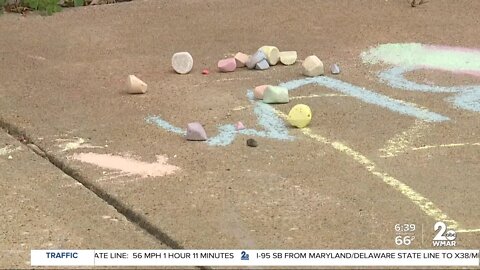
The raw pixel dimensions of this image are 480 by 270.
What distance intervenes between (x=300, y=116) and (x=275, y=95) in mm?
479

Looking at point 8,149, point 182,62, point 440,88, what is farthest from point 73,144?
point 440,88

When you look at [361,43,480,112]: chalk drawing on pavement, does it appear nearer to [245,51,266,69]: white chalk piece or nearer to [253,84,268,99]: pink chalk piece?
[245,51,266,69]: white chalk piece

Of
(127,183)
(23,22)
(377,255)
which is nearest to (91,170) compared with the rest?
(127,183)

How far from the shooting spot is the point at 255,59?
20.7 ft

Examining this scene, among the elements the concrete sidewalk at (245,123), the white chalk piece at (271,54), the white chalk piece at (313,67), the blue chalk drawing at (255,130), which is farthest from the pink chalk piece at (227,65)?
the blue chalk drawing at (255,130)

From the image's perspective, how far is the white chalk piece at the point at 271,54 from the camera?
6430 millimetres

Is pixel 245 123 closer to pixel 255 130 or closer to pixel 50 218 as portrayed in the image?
pixel 255 130

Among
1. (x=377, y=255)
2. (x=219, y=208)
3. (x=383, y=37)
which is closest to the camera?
(x=377, y=255)

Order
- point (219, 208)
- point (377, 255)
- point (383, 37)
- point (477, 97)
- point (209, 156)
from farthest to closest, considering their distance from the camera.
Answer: point (383, 37) < point (477, 97) < point (209, 156) < point (219, 208) < point (377, 255)

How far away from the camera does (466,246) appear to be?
381 cm

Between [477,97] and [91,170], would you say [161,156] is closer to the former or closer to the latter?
[91,170]

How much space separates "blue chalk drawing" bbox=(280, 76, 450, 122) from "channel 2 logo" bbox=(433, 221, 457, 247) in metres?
1.45

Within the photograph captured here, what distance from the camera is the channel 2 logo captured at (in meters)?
3.81

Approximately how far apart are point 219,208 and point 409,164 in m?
1.11
